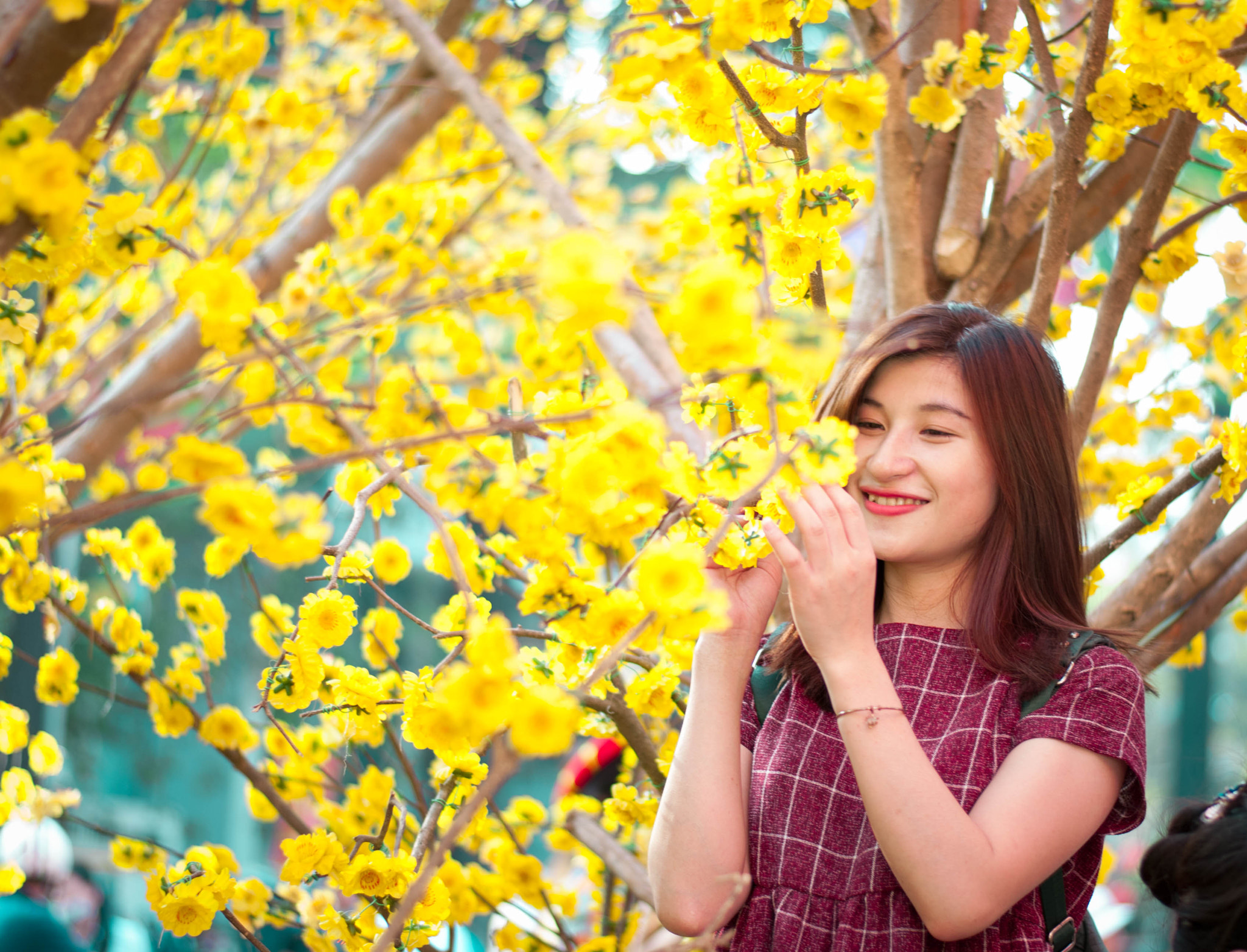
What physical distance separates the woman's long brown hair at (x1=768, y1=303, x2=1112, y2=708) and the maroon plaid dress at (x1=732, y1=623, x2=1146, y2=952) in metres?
0.06

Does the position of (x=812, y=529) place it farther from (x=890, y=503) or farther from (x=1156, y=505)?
(x=1156, y=505)

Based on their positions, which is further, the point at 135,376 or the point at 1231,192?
the point at 135,376

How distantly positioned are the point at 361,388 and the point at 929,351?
4.48 ft

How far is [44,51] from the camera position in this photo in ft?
3.14

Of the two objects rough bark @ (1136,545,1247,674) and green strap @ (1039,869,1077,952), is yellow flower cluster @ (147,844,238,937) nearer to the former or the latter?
green strap @ (1039,869,1077,952)

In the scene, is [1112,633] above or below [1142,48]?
below

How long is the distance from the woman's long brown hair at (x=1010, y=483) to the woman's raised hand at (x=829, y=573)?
8.8 inches

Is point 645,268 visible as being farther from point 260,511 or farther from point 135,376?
point 260,511

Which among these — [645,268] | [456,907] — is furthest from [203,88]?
[456,907]

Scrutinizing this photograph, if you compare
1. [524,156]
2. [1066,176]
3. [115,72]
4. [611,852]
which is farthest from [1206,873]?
[115,72]

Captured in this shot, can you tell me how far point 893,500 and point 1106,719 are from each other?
352mm

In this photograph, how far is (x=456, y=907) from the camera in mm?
1769

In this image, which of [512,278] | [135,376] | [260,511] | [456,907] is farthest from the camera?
[135,376]

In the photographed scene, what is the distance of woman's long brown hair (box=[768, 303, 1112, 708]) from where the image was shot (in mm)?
1256
